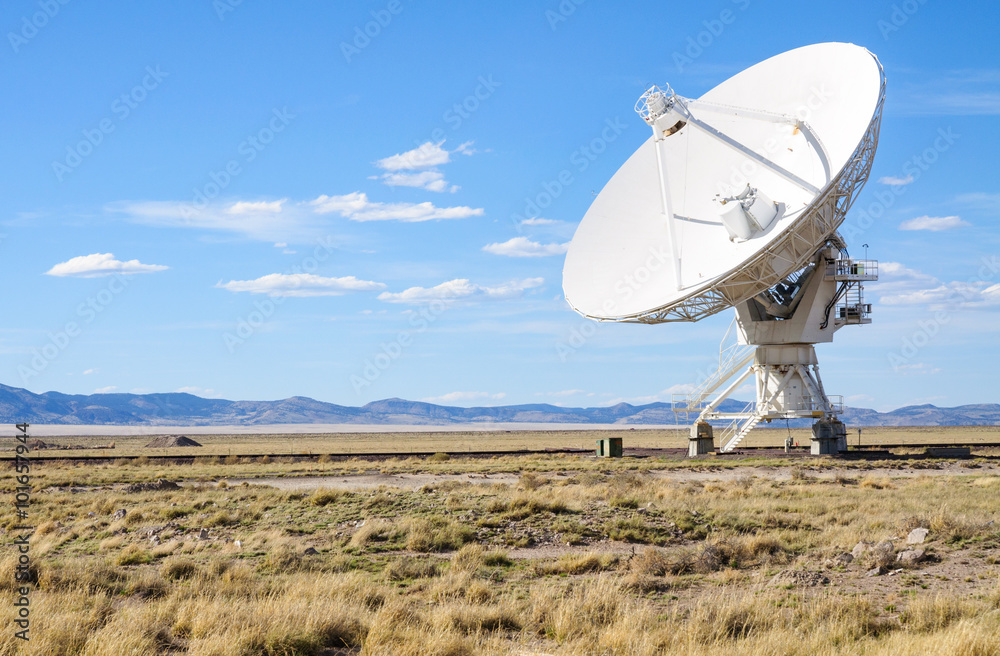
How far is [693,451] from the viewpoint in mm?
44188

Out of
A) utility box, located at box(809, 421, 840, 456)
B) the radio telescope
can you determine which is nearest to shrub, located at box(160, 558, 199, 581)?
the radio telescope

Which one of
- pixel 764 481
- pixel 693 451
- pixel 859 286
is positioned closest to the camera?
pixel 764 481

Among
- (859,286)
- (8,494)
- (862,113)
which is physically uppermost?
(862,113)

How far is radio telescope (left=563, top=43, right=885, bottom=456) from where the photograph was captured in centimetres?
3102

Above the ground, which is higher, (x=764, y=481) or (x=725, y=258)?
(x=725, y=258)

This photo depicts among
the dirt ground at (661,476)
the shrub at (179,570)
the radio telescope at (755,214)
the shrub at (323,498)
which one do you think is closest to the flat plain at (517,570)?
the shrub at (179,570)

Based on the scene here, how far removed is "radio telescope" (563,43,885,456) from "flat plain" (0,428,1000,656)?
1002cm

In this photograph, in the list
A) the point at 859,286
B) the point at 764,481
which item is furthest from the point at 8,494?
the point at 859,286

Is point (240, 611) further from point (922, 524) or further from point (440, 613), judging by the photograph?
point (922, 524)

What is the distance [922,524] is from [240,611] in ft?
41.8

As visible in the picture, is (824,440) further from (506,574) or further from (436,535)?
(506,574)

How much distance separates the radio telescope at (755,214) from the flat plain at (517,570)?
10024 mm

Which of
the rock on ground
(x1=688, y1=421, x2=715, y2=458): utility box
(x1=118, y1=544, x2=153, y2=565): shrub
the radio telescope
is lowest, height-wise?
(x1=118, y1=544, x2=153, y2=565): shrub

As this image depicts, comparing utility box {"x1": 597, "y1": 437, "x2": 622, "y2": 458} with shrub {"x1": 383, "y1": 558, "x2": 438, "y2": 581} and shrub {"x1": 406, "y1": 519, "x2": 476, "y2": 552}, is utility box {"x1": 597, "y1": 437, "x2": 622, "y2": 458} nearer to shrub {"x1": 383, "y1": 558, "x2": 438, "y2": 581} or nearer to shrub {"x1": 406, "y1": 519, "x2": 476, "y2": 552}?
shrub {"x1": 406, "y1": 519, "x2": 476, "y2": 552}
